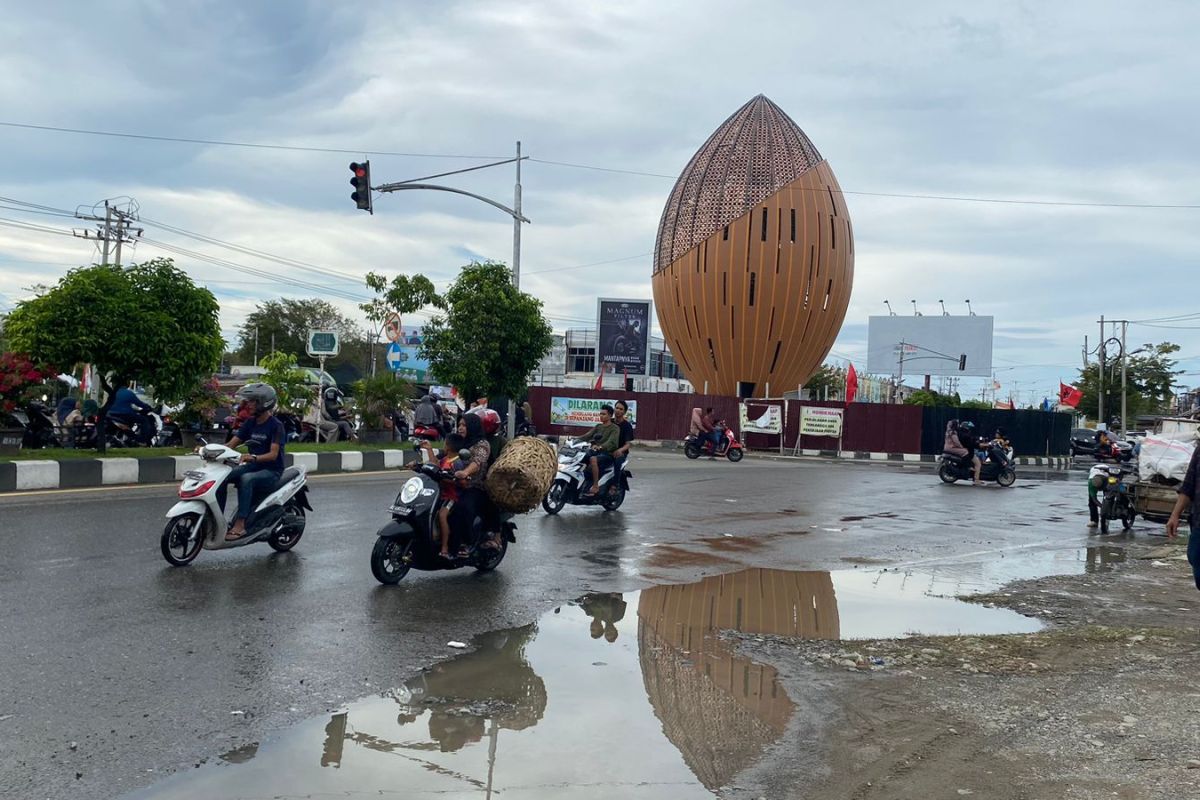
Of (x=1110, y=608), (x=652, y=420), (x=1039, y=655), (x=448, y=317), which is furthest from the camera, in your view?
(x=652, y=420)

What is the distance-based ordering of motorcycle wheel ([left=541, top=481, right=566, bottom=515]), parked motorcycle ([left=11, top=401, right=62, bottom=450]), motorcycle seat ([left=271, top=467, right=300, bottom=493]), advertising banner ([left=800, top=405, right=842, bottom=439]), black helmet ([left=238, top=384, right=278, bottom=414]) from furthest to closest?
advertising banner ([left=800, top=405, right=842, bottom=439]) < parked motorcycle ([left=11, top=401, right=62, bottom=450]) < motorcycle wheel ([left=541, top=481, right=566, bottom=515]) < motorcycle seat ([left=271, top=467, right=300, bottom=493]) < black helmet ([left=238, top=384, right=278, bottom=414])

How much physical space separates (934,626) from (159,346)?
12.5 metres

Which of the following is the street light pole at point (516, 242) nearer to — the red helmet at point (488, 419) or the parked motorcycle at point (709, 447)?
the parked motorcycle at point (709, 447)

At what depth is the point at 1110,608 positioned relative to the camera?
8.30m

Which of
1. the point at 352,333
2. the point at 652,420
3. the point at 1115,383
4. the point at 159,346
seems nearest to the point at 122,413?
the point at 159,346

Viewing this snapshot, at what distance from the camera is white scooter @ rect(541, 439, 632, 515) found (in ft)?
43.5

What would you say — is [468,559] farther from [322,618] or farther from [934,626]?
[934,626]

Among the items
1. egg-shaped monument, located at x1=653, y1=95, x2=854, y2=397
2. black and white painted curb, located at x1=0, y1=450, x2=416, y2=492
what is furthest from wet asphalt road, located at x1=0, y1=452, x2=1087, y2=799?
egg-shaped monument, located at x1=653, y1=95, x2=854, y2=397

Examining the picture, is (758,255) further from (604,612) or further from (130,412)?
(604,612)

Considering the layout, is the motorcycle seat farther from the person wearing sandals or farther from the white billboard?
the white billboard

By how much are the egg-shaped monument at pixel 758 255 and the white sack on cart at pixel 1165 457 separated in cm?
3056

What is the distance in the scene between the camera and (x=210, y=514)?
8.30 m

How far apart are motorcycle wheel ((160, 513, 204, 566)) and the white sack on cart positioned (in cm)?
1179

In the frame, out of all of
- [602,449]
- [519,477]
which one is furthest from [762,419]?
[519,477]
